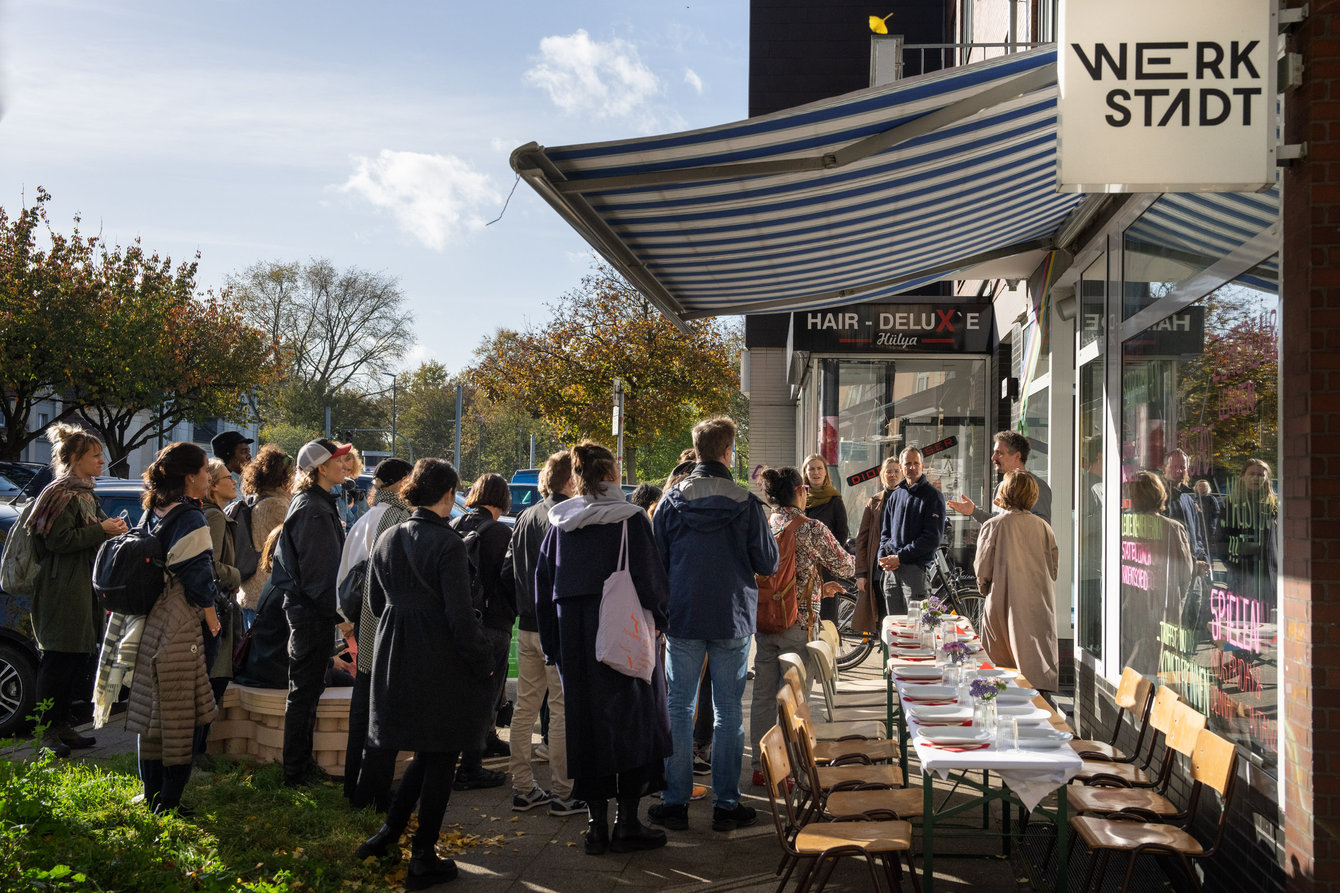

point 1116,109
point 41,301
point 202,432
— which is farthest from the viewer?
point 202,432

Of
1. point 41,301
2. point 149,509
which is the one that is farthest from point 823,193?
point 41,301

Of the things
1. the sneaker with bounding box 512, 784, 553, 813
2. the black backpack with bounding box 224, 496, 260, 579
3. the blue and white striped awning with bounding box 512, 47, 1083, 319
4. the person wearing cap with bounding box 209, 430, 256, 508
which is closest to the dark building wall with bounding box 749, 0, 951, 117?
the blue and white striped awning with bounding box 512, 47, 1083, 319

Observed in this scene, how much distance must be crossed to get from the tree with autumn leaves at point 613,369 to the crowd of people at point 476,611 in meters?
22.5

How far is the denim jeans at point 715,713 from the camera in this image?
5.71m

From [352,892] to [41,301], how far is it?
75.5 ft

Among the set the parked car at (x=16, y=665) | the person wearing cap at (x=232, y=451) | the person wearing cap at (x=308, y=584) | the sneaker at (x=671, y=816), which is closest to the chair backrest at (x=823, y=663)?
the sneaker at (x=671, y=816)

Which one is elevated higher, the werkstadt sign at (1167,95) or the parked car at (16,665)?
the werkstadt sign at (1167,95)

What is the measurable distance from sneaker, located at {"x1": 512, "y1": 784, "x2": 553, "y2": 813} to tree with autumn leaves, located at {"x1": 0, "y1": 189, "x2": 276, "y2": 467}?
64.3 ft

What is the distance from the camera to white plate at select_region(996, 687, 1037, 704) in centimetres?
514

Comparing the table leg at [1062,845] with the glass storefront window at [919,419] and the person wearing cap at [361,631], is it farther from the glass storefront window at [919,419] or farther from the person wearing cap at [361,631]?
the glass storefront window at [919,419]

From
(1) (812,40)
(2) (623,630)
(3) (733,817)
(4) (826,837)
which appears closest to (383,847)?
(2) (623,630)

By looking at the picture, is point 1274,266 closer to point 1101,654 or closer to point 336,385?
point 1101,654

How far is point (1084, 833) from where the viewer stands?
4.18m

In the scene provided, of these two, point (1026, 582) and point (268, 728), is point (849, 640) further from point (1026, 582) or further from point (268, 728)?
point (268, 728)
